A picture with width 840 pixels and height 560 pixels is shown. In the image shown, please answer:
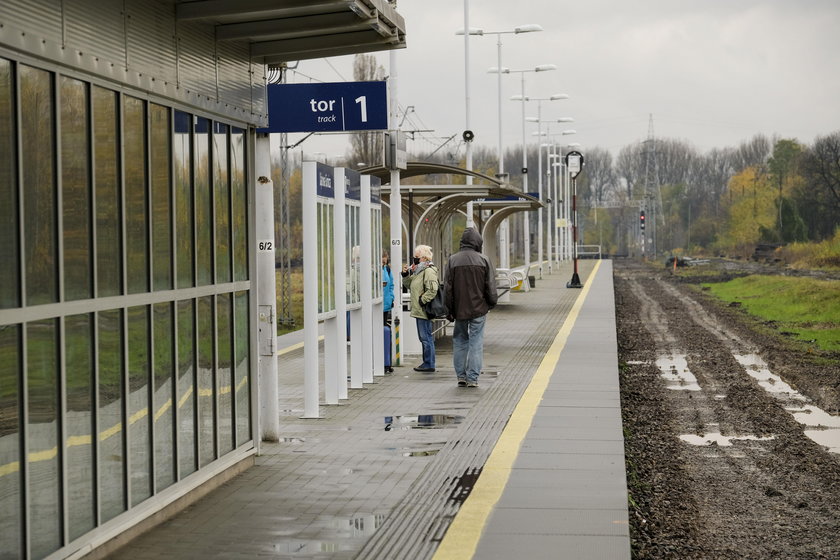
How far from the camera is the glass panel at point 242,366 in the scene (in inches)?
341

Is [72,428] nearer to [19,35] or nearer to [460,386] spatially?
[19,35]

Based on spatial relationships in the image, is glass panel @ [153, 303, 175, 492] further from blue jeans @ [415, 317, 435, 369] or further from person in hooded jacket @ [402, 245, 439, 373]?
blue jeans @ [415, 317, 435, 369]

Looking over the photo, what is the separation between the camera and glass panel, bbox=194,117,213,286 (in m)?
7.82

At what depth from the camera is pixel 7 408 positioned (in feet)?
17.3

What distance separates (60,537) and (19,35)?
222 cm

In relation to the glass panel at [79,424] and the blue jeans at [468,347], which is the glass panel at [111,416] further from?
the blue jeans at [468,347]

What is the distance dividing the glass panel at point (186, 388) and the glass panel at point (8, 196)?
6.88ft

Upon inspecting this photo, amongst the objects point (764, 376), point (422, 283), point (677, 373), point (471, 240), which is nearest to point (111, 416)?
point (471, 240)

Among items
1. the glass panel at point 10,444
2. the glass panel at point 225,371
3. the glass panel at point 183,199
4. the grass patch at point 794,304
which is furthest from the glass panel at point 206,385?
the grass patch at point 794,304

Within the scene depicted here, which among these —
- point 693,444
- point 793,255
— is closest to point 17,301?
point 693,444

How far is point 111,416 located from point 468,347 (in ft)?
25.9

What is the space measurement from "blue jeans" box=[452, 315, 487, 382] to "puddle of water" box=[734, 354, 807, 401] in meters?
4.13

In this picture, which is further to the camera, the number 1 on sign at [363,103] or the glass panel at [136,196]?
the number 1 on sign at [363,103]

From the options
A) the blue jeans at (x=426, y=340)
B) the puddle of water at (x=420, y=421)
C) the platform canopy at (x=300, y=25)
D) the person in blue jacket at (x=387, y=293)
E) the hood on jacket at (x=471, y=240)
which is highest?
the platform canopy at (x=300, y=25)
